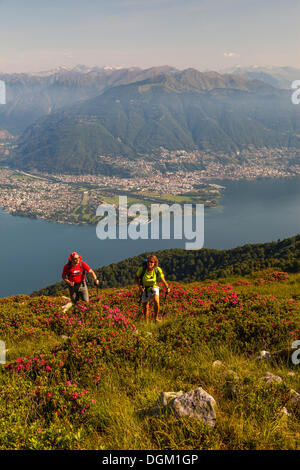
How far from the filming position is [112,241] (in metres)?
131

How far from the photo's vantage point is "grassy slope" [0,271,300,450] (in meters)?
3.20

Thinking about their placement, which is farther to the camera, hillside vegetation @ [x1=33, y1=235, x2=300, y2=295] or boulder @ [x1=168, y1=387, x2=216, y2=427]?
hillside vegetation @ [x1=33, y1=235, x2=300, y2=295]

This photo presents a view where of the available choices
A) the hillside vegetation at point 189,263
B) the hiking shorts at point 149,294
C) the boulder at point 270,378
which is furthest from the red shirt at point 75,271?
the hillside vegetation at point 189,263

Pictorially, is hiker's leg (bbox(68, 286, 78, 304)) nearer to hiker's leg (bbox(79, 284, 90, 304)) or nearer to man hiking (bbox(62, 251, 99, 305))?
man hiking (bbox(62, 251, 99, 305))

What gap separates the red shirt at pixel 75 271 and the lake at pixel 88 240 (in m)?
84.7

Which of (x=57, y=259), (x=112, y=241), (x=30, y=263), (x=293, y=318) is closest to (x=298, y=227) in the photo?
(x=112, y=241)

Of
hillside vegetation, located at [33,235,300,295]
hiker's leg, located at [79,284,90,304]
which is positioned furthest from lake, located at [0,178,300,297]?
hiker's leg, located at [79,284,90,304]

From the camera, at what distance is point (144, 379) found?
4.87 metres

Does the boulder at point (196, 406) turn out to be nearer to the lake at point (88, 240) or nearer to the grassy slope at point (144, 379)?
the grassy slope at point (144, 379)

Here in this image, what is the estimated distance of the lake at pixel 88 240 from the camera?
320 feet

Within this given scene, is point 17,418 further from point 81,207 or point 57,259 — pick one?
point 81,207

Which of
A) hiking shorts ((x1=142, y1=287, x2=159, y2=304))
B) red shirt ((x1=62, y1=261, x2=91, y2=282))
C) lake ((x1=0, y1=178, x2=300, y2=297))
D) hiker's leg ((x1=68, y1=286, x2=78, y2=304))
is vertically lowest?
lake ((x1=0, y1=178, x2=300, y2=297))

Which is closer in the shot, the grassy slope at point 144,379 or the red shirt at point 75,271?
the grassy slope at point 144,379

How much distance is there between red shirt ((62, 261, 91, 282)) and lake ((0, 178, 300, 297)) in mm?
84744
